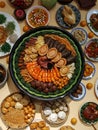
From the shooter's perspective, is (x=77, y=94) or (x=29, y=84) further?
(x=77, y=94)

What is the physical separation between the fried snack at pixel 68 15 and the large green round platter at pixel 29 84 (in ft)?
0.83

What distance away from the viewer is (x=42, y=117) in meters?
4.61

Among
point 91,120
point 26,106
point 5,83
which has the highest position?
point 5,83

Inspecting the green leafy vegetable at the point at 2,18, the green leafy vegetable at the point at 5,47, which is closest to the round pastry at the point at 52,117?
the green leafy vegetable at the point at 5,47

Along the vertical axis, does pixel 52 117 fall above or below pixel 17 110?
below

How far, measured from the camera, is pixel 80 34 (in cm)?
485

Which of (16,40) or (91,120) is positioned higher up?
(16,40)

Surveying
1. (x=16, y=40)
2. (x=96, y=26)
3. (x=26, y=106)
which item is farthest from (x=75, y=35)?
(x=26, y=106)

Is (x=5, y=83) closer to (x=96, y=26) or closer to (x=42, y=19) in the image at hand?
(x=42, y=19)

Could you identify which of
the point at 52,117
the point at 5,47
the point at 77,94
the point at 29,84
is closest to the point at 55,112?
the point at 52,117

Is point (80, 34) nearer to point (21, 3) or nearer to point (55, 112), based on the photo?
point (21, 3)

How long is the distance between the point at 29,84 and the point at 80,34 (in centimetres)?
82

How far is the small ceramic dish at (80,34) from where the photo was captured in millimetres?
4841

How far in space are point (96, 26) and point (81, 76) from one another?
2.23 feet
